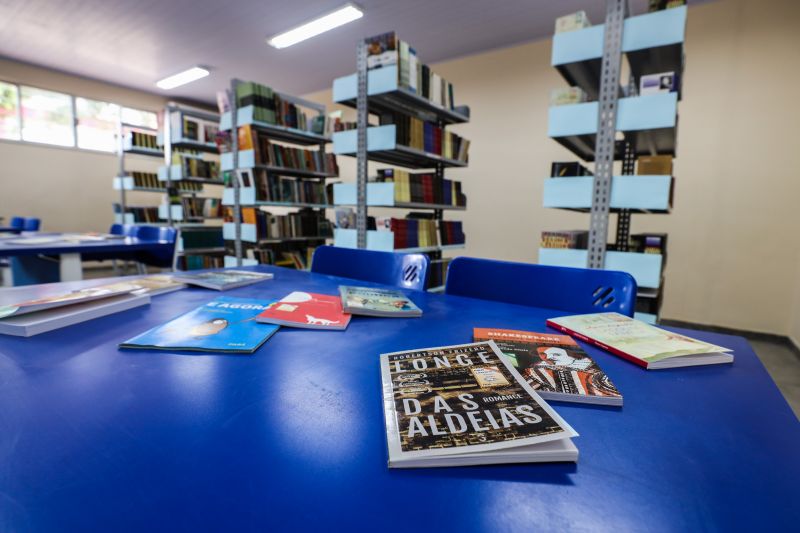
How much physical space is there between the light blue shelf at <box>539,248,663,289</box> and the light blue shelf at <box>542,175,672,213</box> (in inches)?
9.1

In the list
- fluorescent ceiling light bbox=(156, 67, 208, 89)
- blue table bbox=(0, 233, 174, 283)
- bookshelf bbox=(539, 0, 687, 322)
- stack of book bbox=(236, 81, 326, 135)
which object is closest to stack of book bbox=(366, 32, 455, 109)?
bookshelf bbox=(539, 0, 687, 322)

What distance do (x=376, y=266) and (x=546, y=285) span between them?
62 cm

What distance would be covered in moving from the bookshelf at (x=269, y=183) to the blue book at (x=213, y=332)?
9.48ft

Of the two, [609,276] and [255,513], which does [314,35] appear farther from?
[255,513]

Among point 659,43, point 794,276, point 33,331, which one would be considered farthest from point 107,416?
point 794,276

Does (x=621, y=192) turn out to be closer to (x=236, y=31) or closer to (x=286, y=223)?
(x=286, y=223)

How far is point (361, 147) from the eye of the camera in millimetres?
2791

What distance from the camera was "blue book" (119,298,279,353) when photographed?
645 millimetres

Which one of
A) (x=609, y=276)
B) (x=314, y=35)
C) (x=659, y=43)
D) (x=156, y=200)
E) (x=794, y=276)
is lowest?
(x=794, y=276)

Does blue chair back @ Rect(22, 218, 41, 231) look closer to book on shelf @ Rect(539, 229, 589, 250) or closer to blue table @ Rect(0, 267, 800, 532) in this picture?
blue table @ Rect(0, 267, 800, 532)

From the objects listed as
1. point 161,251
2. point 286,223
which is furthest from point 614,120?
point 286,223

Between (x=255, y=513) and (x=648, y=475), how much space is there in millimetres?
337

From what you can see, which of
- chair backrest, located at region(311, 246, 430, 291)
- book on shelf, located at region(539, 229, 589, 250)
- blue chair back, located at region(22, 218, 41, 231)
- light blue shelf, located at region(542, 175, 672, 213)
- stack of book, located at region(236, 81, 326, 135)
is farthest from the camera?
blue chair back, located at region(22, 218, 41, 231)

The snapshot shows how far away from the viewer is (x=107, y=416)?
438 millimetres
